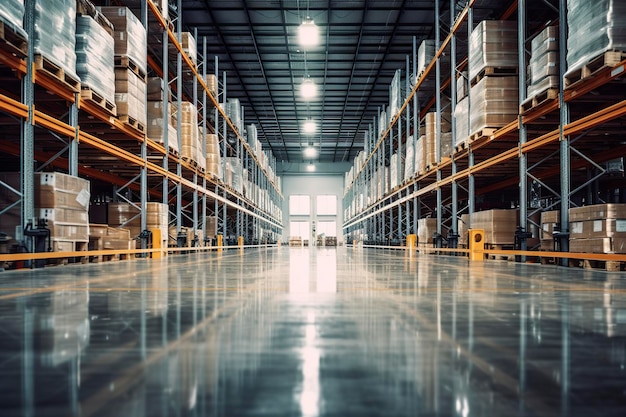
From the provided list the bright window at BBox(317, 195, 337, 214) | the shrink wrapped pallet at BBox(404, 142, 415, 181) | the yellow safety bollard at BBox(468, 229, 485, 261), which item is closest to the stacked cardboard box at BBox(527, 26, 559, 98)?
the yellow safety bollard at BBox(468, 229, 485, 261)

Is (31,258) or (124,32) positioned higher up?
(124,32)

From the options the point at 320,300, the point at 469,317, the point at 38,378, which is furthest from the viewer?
the point at 320,300

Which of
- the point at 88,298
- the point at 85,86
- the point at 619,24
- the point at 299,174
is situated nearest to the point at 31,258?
the point at 85,86

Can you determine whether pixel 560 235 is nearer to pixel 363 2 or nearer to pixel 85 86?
pixel 85 86

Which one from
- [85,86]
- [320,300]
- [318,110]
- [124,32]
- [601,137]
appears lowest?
[320,300]

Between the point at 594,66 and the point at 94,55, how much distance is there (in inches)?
276

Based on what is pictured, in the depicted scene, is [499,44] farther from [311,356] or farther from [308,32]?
[311,356]

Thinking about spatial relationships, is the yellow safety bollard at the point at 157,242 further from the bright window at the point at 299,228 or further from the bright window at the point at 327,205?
the bright window at the point at 327,205

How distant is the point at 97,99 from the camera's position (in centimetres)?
744

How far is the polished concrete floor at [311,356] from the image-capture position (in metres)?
1.20

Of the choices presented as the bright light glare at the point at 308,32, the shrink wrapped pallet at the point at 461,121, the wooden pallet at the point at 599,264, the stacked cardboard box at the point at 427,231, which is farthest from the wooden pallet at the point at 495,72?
the bright light glare at the point at 308,32

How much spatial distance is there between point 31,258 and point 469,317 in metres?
5.55

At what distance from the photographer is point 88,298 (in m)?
3.35

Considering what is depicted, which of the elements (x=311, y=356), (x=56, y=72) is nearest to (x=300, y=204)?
(x=56, y=72)
